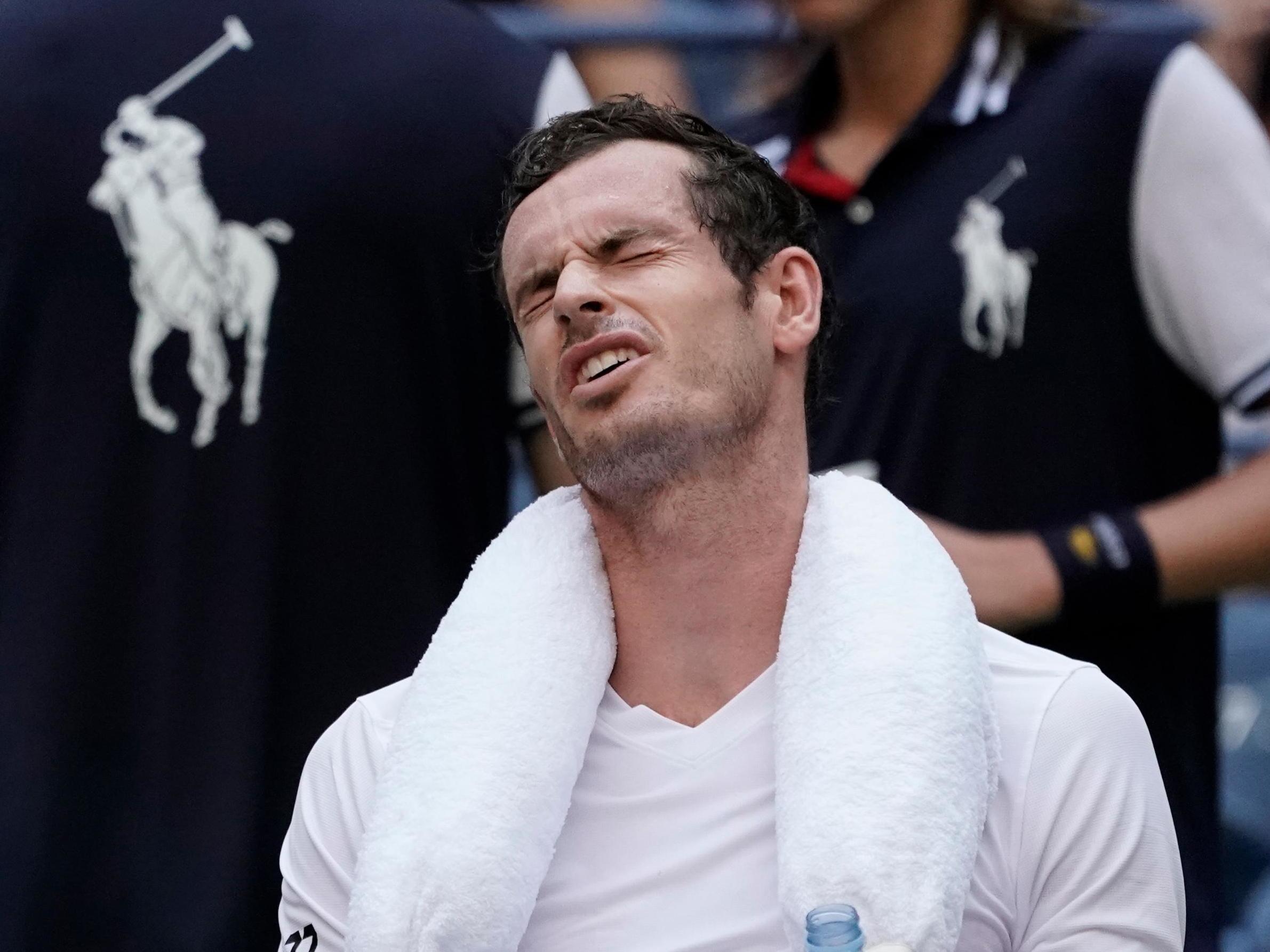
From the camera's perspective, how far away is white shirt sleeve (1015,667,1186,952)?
157 cm

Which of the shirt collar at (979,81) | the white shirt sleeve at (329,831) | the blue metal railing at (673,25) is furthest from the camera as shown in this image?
the blue metal railing at (673,25)

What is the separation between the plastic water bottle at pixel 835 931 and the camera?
4.68 feet

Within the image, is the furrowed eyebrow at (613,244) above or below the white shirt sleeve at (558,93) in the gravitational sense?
below

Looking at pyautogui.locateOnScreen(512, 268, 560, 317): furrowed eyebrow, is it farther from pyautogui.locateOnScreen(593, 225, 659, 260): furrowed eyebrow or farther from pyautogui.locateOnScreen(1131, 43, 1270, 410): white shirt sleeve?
pyautogui.locateOnScreen(1131, 43, 1270, 410): white shirt sleeve

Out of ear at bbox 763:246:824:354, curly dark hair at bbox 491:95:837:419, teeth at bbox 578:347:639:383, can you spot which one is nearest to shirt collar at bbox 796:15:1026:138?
curly dark hair at bbox 491:95:837:419

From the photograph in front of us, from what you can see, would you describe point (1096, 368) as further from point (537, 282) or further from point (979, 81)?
point (537, 282)

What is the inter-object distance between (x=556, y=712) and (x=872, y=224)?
3.02 ft

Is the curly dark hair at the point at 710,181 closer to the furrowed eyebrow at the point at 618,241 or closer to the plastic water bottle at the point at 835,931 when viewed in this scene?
the furrowed eyebrow at the point at 618,241

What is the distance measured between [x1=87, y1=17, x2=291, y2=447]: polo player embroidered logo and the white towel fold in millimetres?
424

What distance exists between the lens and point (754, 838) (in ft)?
5.47

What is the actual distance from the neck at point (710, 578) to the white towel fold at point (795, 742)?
0.11 ft

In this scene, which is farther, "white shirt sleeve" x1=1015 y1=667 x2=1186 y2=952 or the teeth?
the teeth

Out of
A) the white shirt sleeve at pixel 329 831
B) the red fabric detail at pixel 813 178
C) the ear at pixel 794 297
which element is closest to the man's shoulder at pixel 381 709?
the white shirt sleeve at pixel 329 831

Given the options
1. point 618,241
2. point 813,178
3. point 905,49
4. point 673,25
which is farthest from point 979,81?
point 618,241
